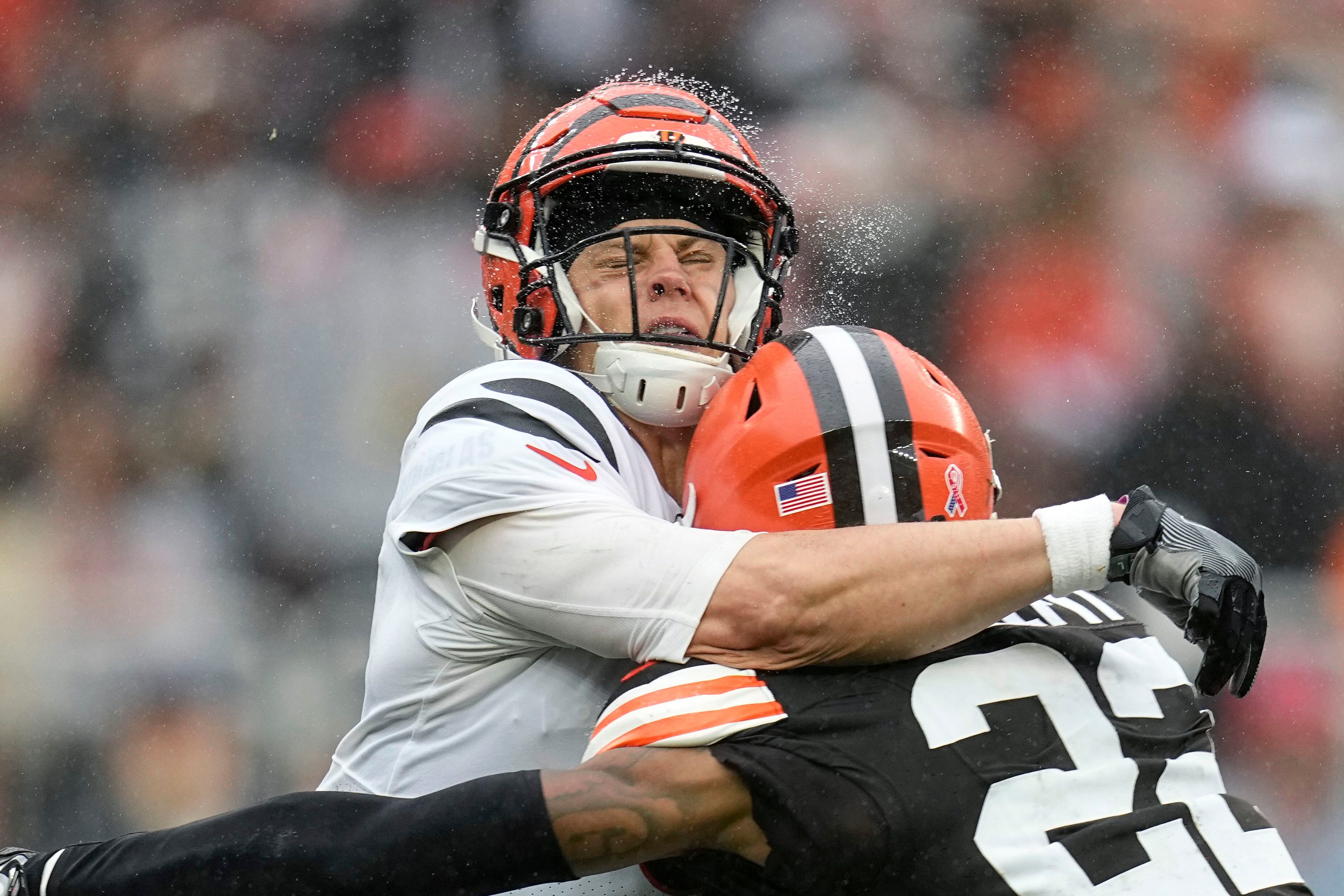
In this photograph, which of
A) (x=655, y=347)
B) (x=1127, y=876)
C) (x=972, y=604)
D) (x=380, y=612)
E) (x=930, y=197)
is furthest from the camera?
(x=930, y=197)

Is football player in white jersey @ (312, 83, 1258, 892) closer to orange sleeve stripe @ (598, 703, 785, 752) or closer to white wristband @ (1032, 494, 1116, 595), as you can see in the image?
white wristband @ (1032, 494, 1116, 595)

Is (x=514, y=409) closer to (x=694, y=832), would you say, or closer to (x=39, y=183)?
(x=694, y=832)

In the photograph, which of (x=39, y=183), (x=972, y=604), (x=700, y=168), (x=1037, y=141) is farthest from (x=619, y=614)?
(x=39, y=183)

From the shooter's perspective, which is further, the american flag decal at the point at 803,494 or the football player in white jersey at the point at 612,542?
the american flag decal at the point at 803,494

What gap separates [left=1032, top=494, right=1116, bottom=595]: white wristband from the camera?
175 centimetres

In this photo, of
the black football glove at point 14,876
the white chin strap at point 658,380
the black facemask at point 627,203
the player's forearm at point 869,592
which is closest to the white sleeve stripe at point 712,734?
the player's forearm at point 869,592

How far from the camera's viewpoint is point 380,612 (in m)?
2.11

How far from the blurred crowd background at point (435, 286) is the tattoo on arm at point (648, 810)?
2.42m

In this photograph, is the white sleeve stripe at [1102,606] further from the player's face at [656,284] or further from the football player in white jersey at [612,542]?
the player's face at [656,284]

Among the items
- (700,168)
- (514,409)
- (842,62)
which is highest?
(842,62)

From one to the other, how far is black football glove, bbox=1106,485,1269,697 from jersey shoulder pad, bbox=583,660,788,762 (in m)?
0.52

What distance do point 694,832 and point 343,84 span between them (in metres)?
3.55

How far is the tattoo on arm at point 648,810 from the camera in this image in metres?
1.55

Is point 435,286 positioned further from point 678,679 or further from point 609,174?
point 678,679
